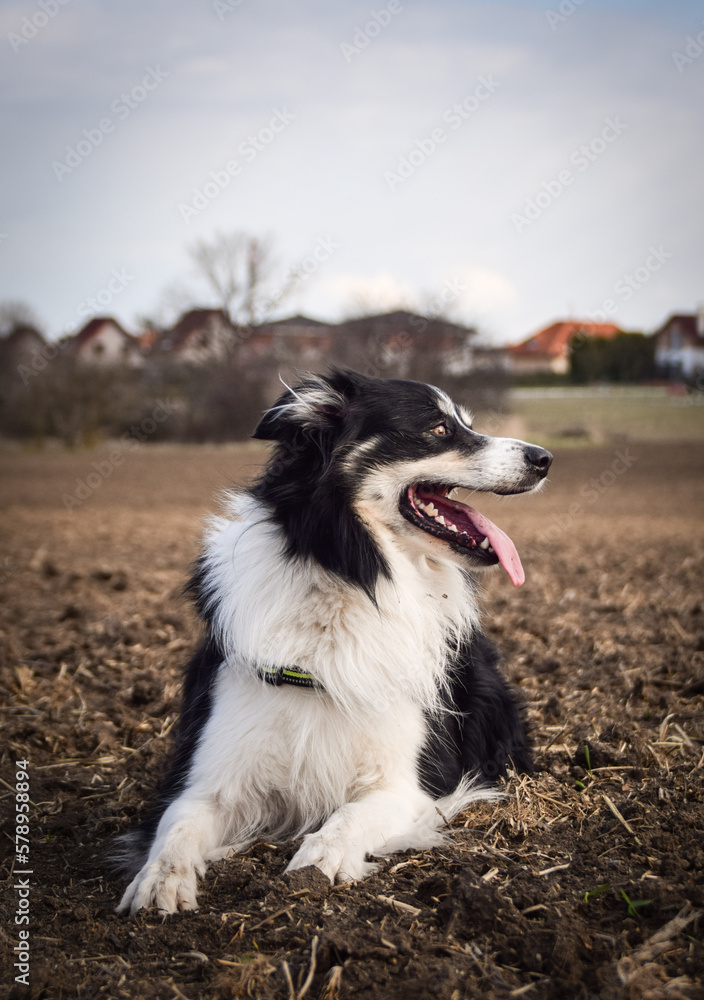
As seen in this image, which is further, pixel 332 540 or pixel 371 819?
pixel 332 540

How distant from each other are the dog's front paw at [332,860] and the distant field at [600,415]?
80.4 ft

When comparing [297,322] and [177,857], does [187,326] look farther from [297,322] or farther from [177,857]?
[177,857]

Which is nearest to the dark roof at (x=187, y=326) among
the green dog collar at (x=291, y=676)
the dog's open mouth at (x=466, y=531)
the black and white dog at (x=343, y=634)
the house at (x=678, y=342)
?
the house at (x=678, y=342)

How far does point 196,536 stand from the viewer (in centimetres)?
1151

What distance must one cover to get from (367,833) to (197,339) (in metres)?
31.3

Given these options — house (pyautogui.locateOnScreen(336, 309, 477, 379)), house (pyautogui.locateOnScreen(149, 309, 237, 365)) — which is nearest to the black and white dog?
house (pyautogui.locateOnScreen(336, 309, 477, 379))

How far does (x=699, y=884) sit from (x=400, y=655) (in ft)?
4.21

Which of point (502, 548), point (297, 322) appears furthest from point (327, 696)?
point (297, 322)

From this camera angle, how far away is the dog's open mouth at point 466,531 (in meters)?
3.24

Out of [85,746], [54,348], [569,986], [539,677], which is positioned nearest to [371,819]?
[569,986]

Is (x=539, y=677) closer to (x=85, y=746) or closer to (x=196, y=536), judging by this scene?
(x=85, y=746)

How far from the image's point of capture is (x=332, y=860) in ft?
8.72

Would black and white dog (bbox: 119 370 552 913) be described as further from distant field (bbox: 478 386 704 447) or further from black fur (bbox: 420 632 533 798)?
distant field (bbox: 478 386 704 447)

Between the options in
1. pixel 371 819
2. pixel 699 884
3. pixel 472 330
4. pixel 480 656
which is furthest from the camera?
pixel 472 330
